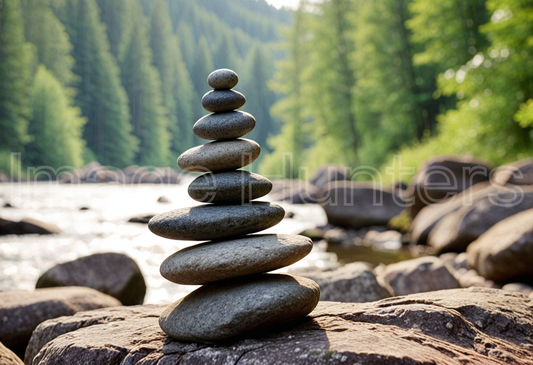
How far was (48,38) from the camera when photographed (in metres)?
36.2

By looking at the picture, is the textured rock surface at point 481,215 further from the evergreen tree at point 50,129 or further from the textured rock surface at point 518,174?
the evergreen tree at point 50,129

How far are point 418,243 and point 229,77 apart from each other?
8418 millimetres

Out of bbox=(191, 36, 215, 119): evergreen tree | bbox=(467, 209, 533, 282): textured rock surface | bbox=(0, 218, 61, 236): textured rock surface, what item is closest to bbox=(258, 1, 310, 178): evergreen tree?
bbox=(0, 218, 61, 236): textured rock surface

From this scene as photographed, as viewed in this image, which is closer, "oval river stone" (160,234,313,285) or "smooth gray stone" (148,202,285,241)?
"oval river stone" (160,234,313,285)

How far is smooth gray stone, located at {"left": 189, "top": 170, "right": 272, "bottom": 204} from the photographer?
266 centimetres

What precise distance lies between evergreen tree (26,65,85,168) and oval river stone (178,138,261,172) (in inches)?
1230

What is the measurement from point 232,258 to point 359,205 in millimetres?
10447

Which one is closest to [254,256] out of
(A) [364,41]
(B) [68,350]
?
(B) [68,350]

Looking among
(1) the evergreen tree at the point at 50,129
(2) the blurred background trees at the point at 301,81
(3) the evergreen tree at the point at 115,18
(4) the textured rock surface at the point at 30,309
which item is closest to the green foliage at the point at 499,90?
(2) the blurred background trees at the point at 301,81

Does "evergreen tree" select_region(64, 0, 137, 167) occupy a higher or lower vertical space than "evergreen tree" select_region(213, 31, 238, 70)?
lower

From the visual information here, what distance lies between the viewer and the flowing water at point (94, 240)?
7.54 metres

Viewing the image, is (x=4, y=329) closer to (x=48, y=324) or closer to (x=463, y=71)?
(x=48, y=324)

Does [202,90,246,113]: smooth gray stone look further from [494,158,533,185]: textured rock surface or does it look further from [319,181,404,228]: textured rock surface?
[319,181,404,228]: textured rock surface

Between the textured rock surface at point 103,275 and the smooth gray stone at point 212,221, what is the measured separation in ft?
10.7
